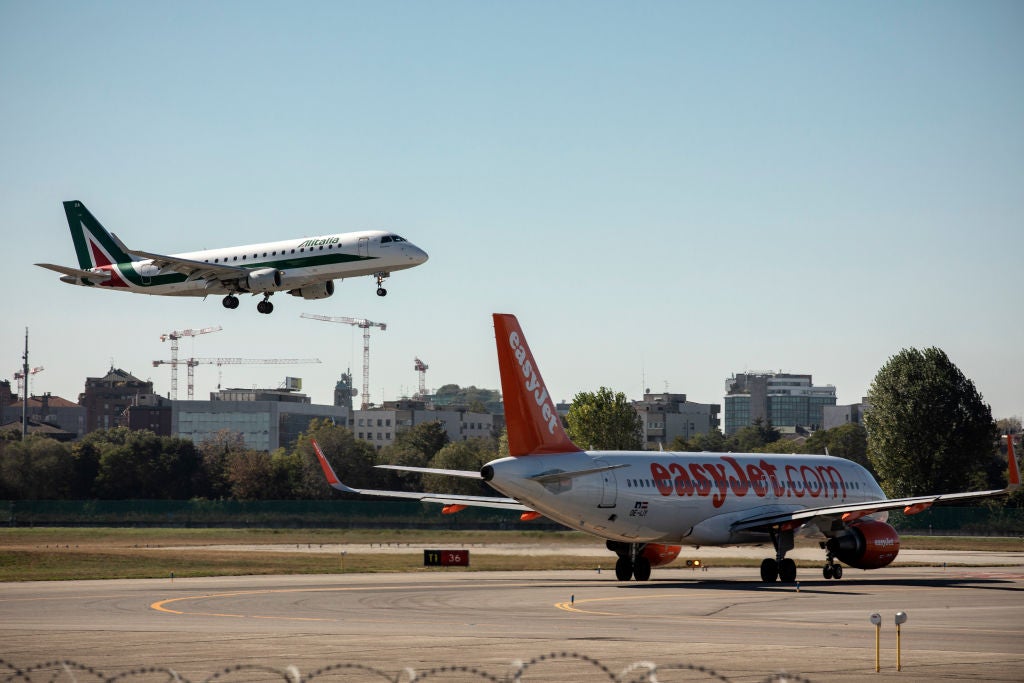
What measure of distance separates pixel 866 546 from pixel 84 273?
36.8 meters

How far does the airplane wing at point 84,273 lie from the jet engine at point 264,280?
26.2 feet

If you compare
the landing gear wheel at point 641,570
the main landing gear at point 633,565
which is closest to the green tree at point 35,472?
the main landing gear at point 633,565

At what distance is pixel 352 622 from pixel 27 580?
22964mm

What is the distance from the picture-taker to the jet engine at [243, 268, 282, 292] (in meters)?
59.0

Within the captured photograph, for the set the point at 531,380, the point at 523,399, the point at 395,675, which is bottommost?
the point at 395,675

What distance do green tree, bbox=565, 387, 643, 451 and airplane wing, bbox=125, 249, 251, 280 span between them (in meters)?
61.0

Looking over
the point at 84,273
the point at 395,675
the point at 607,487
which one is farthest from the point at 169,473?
the point at 395,675

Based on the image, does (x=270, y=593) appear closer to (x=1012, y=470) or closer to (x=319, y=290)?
(x=319, y=290)

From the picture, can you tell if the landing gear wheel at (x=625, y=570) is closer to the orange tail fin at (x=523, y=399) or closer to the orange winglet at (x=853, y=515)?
the orange tail fin at (x=523, y=399)

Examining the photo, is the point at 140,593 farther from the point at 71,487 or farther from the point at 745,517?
the point at 71,487

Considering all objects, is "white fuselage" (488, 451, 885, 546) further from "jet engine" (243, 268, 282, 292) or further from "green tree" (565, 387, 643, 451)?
"green tree" (565, 387, 643, 451)

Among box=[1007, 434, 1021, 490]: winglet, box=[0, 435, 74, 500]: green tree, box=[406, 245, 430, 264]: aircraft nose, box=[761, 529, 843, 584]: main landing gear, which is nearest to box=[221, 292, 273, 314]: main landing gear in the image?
box=[406, 245, 430, 264]: aircraft nose

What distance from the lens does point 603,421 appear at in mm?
118688

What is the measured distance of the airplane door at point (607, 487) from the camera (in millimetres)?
44000
